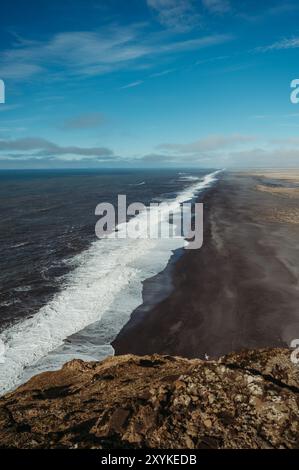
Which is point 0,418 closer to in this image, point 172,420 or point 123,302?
point 172,420

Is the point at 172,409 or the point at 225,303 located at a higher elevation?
the point at 172,409

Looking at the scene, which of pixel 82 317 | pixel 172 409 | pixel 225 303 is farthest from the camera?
pixel 225 303

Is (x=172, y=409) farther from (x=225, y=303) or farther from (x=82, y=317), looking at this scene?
(x=225, y=303)

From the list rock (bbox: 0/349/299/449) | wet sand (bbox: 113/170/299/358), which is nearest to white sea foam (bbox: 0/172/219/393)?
wet sand (bbox: 113/170/299/358)

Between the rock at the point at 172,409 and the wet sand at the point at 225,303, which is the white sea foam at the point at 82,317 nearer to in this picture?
the wet sand at the point at 225,303

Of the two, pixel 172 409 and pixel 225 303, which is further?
pixel 225 303

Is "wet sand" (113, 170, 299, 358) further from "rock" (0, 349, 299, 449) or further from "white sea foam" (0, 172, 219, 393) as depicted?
"rock" (0, 349, 299, 449)

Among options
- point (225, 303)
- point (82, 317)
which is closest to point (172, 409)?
point (82, 317)
